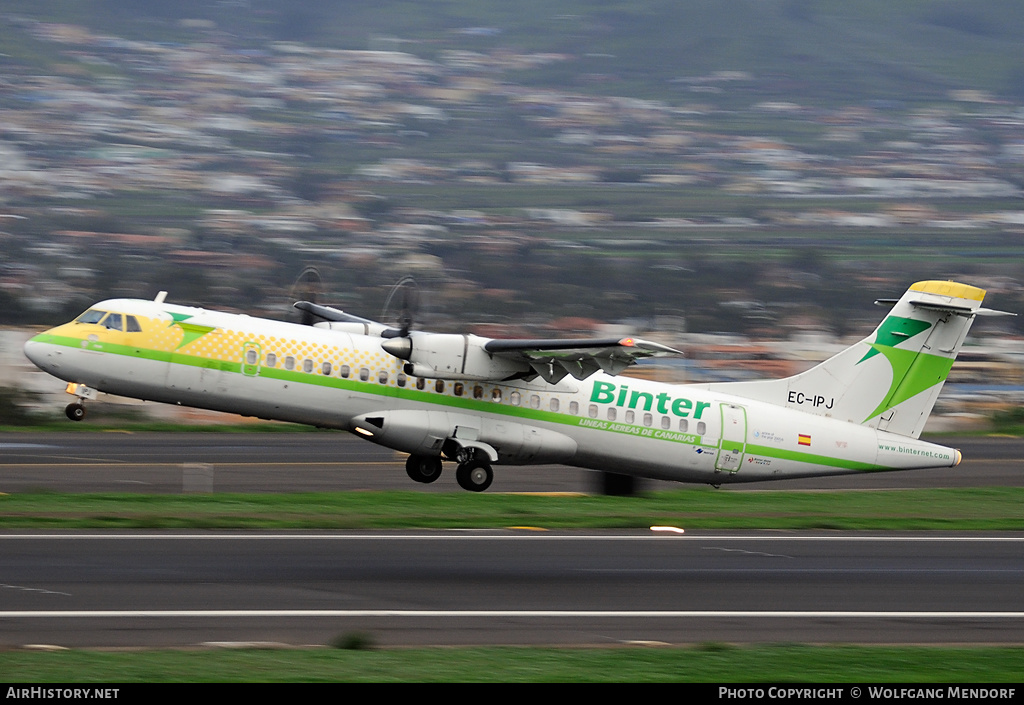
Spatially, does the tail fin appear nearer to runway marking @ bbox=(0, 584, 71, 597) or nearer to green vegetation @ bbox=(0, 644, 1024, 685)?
green vegetation @ bbox=(0, 644, 1024, 685)

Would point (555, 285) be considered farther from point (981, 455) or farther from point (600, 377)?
point (600, 377)

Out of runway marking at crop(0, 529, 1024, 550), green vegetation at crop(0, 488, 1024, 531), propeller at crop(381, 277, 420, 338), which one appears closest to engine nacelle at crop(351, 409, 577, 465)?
green vegetation at crop(0, 488, 1024, 531)

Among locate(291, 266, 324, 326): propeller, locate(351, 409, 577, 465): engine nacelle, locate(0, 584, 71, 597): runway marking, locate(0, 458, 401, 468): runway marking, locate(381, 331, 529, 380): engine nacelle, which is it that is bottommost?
locate(0, 584, 71, 597): runway marking

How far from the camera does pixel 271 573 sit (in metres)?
15.6

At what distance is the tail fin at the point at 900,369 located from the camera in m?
26.9

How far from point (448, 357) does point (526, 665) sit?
45.3 feet

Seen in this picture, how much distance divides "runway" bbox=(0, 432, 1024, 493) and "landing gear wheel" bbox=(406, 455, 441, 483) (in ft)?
2.26

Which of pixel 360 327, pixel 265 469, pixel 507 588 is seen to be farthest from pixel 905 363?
pixel 265 469

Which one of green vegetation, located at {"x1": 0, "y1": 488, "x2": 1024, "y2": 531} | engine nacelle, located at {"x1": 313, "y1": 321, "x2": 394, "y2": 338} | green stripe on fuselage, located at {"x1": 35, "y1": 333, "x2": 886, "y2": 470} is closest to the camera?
green vegetation, located at {"x1": 0, "y1": 488, "x2": 1024, "y2": 531}

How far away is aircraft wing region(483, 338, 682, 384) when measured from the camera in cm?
2339

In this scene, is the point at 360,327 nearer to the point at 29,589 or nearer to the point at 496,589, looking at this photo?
the point at 496,589

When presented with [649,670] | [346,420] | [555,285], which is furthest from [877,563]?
[555,285]

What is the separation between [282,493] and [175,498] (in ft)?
9.42
